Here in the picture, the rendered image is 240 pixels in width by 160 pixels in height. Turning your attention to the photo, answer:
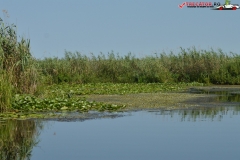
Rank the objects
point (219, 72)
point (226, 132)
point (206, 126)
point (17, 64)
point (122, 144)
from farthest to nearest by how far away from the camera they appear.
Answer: point (219, 72), point (17, 64), point (206, 126), point (226, 132), point (122, 144)

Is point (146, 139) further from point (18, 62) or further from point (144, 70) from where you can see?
point (144, 70)

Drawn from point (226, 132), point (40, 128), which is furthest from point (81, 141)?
point (226, 132)

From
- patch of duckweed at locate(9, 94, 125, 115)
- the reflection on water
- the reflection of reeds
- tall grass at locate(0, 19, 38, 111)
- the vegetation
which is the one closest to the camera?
the reflection of reeds

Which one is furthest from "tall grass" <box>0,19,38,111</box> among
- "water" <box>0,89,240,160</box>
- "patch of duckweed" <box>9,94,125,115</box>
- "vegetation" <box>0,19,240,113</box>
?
"vegetation" <box>0,19,240,113</box>

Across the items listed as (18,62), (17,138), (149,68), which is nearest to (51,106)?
(18,62)

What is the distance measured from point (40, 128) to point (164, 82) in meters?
19.6

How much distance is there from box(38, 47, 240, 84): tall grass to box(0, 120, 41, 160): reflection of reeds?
1777 cm

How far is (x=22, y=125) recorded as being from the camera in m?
11.4

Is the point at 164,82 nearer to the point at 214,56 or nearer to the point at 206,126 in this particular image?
the point at 214,56

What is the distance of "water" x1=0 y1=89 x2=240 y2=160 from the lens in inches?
314

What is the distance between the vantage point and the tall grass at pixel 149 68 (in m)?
29.7

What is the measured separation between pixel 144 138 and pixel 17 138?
7.21 ft

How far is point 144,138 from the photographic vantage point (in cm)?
962

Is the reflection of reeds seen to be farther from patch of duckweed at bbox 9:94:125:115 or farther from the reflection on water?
the reflection on water
